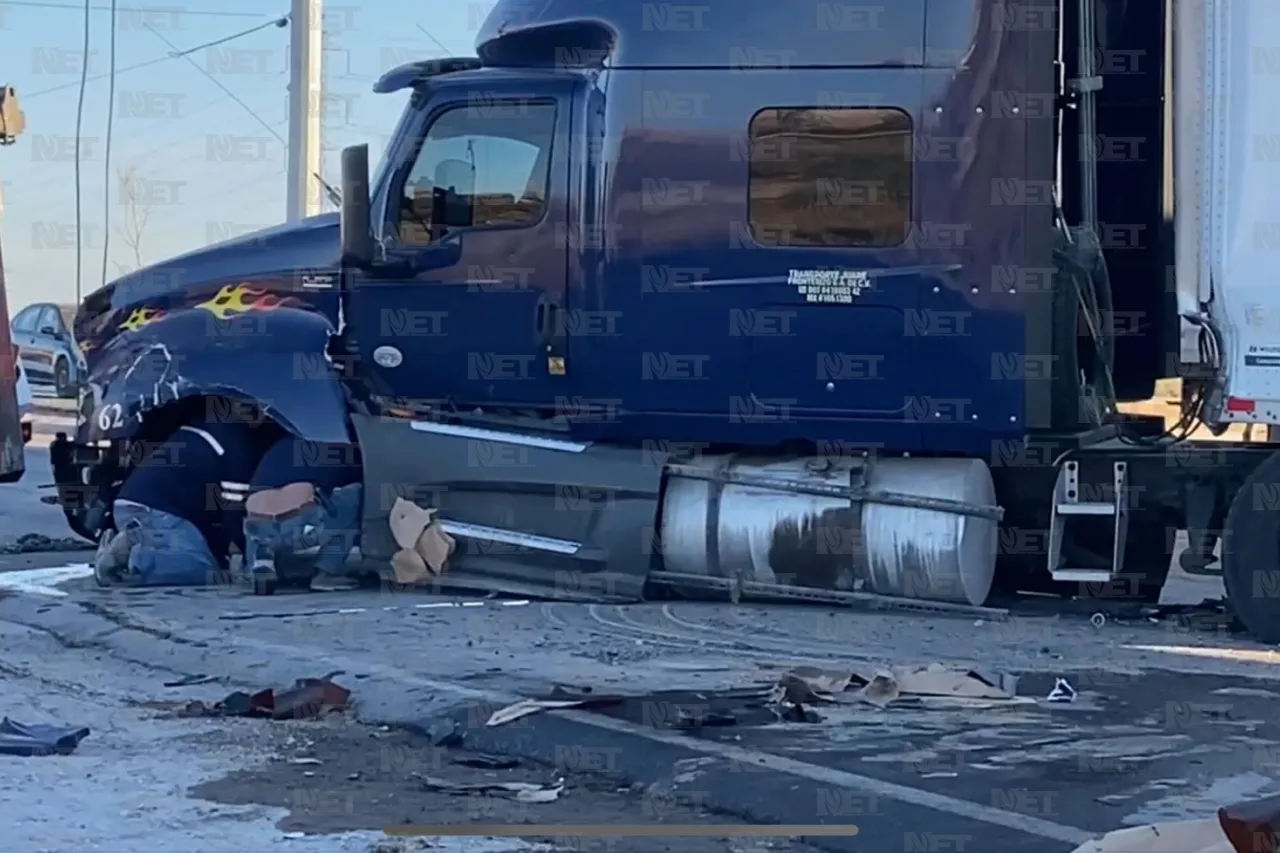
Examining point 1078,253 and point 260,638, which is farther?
point 1078,253

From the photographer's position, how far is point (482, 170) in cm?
967

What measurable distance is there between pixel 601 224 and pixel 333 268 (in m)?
1.57

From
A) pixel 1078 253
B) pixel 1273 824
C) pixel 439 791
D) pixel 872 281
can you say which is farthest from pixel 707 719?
pixel 1078 253

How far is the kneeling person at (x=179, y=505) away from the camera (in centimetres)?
991

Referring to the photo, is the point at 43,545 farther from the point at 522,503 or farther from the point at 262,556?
the point at 522,503

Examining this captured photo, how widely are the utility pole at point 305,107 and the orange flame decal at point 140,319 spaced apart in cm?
1055

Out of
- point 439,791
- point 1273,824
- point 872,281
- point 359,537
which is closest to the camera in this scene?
point 1273,824

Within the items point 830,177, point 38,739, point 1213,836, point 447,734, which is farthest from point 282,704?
point 830,177

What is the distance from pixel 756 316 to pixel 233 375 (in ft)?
8.97

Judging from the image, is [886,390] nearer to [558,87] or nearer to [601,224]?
[601,224]

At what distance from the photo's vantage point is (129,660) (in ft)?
26.9

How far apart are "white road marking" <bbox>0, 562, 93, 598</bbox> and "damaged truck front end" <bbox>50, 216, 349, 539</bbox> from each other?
394 millimetres

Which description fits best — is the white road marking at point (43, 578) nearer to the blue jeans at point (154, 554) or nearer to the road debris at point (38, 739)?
the blue jeans at point (154, 554)

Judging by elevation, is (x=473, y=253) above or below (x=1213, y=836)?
above
